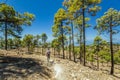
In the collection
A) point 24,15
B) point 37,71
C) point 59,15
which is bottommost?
point 37,71

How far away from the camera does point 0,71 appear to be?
44.8 ft

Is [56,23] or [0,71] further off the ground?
[56,23]

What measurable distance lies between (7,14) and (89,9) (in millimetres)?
12472

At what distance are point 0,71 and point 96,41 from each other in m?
34.8

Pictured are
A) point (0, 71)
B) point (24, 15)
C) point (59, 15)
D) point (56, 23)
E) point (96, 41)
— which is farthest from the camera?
point (96, 41)

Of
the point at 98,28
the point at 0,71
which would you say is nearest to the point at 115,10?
the point at 98,28

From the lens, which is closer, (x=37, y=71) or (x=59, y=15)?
(x=37, y=71)

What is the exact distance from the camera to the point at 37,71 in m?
14.9

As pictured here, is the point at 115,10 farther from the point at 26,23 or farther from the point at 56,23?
the point at 56,23

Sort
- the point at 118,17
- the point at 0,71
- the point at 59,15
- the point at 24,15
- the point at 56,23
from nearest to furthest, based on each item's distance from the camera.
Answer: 1. the point at 0,71
2. the point at 24,15
3. the point at 118,17
4. the point at 59,15
5. the point at 56,23

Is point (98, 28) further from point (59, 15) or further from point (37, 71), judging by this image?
point (37, 71)

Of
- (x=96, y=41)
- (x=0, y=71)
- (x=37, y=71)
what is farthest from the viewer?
(x=96, y=41)

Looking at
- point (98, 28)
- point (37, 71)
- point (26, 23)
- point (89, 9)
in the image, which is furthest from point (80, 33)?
point (37, 71)

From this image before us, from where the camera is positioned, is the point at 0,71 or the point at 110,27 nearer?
the point at 0,71
